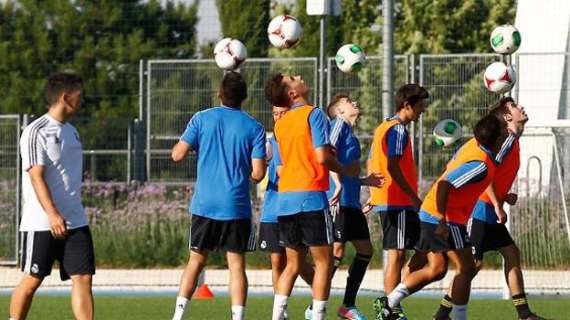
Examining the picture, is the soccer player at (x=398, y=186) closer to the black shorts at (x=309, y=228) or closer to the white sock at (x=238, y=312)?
the black shorts at (x=309, y=228)

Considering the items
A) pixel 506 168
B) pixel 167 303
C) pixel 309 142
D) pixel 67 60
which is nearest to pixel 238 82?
pixel 309 142

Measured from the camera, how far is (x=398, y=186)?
12.0 metres

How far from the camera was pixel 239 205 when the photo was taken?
1065cm

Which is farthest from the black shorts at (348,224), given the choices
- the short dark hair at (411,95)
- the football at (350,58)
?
the football at (350,58)

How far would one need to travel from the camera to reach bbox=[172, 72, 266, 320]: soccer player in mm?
10609

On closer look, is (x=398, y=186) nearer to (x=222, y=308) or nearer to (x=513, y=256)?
(x=513, y=256)

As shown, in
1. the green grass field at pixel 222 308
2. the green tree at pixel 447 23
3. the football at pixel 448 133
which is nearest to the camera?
the green grass field at pixel 222 308

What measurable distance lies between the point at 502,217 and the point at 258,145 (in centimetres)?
234

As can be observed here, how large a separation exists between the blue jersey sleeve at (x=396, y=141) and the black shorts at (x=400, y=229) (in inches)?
24.7

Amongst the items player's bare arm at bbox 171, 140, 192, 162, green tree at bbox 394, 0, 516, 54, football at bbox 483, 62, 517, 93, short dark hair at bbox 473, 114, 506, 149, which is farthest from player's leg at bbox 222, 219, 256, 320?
green tree at bbox 394, 0, 516, 54

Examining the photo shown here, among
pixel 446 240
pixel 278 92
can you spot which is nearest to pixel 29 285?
pixel 278 92

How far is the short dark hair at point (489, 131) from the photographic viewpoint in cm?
1099

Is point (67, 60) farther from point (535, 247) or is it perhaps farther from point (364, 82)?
point (535, 247)

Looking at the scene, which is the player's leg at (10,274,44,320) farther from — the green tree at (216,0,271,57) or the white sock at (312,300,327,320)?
the green tree at (216,0,271,57)
